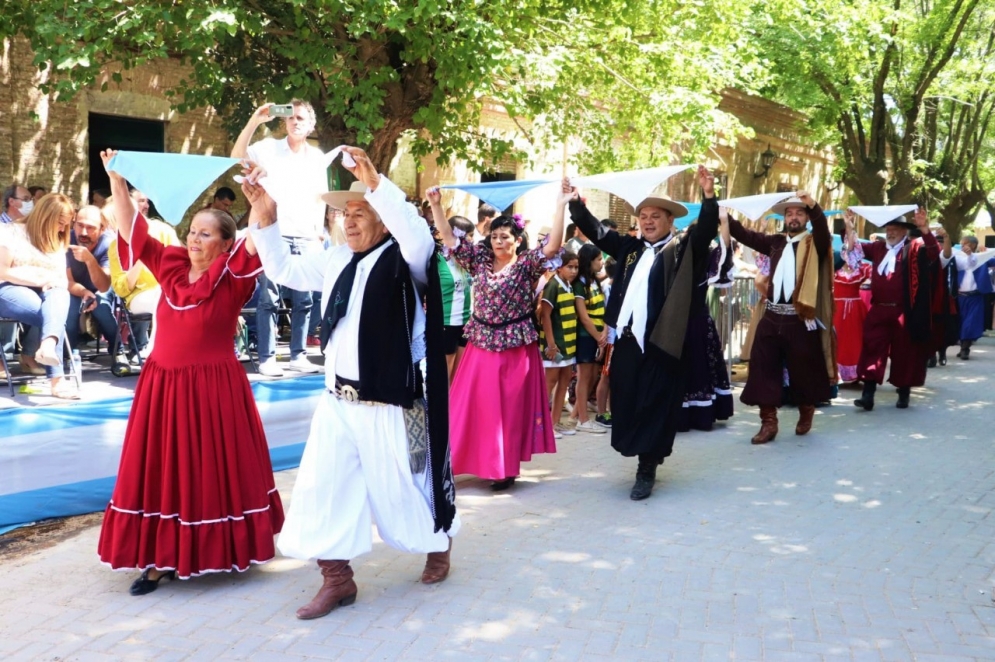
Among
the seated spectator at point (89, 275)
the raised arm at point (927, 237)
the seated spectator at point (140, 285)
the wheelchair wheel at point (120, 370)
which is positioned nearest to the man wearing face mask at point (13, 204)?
the seated spectator at point (89, 275)

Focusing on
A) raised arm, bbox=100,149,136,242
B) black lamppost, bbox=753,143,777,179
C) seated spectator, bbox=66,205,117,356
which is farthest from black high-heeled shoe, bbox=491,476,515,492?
black lamppost, bbox=753,143,777,179

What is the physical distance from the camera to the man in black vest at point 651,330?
21.7 ft

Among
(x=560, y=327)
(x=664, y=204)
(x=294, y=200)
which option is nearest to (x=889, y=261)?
(x=560, y=327)

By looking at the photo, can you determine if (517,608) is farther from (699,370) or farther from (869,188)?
(869,188)

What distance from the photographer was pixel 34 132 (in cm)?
1224

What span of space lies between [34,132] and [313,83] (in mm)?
4090

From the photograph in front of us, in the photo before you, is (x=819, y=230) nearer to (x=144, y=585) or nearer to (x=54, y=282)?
(x=144, y=585)

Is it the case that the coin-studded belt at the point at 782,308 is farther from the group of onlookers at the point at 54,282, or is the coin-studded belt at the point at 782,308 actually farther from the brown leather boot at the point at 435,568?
the group of onlookers at the point at 54,282

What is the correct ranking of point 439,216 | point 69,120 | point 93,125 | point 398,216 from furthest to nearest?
point 93,125
point 69,120
point 439,216
point 398,216

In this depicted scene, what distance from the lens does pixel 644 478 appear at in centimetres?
684

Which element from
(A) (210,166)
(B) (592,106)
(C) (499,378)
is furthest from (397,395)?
(B) (592,106)

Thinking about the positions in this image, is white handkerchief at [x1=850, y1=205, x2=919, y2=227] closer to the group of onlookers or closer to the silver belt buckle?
the group of onlookers

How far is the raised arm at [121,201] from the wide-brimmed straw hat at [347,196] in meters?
→ 0.95

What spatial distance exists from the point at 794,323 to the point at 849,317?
358 cm
